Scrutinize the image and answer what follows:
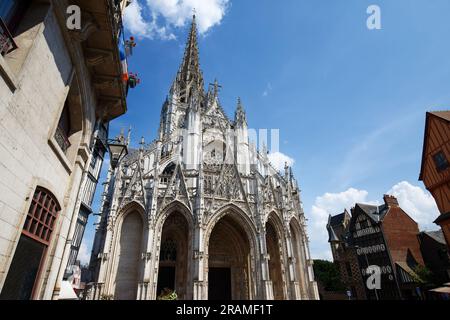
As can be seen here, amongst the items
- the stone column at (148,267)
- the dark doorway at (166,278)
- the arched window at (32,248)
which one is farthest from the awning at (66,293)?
the dark doorway at (166,278)

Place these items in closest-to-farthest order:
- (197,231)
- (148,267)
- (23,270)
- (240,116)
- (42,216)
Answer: (23,270), (42,216), (148,267), (197,231), (240,116)

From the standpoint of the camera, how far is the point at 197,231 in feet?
54.8

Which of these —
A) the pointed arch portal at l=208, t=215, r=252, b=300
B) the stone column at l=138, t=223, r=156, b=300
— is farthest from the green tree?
the stone column at l=138, t=223, r=156, b=300

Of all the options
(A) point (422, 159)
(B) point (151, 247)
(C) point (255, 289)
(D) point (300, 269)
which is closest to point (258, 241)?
(C) point (255, 289)

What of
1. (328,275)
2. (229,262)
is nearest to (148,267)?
(229,262)

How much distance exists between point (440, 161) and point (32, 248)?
68.5 feet

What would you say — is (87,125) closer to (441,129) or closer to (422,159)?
(441,129)

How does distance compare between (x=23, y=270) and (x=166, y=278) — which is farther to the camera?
(x=166, y=278)

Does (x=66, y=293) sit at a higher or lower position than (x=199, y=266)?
lower

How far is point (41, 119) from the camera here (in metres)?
4.82

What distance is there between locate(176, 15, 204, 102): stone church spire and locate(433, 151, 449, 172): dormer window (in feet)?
104

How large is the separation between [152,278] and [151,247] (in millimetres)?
1823

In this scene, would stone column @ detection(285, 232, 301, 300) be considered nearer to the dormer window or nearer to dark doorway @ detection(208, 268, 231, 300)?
dark doorway @ detection(208, 268, 231, 300)

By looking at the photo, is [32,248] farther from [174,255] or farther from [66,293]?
[174,255]
